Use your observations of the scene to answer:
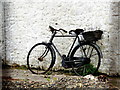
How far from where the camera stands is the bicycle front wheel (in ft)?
12.6

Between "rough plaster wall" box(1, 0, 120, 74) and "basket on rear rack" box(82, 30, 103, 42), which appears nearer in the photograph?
"basket on rear rack" box(82, 30, 103, 42)

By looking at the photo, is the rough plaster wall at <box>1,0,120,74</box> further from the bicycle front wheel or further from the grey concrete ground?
the grey concrete ground

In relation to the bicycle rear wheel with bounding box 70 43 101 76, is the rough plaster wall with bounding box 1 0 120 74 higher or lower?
higher

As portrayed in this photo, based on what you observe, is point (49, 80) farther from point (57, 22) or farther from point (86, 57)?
point (57, 22)

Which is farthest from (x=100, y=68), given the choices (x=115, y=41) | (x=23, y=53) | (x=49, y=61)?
(x=23, y=53)

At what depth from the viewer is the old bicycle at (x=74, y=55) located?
3.77m

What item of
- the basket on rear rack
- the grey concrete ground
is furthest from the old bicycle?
the grey concrete ground

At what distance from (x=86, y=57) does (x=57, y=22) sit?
0.84m

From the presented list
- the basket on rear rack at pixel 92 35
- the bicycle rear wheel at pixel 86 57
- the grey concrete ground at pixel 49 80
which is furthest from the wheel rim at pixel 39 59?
the basket on rear rack at pixel 92 35

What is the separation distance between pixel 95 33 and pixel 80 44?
0.33 m

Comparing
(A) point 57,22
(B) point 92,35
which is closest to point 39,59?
(A) point 57,22

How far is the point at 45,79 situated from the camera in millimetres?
3771

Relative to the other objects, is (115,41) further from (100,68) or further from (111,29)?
(100,68)

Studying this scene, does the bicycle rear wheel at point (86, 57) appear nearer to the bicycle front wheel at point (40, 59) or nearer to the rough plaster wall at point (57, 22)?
the rough plaster wall at point (57, 22)
